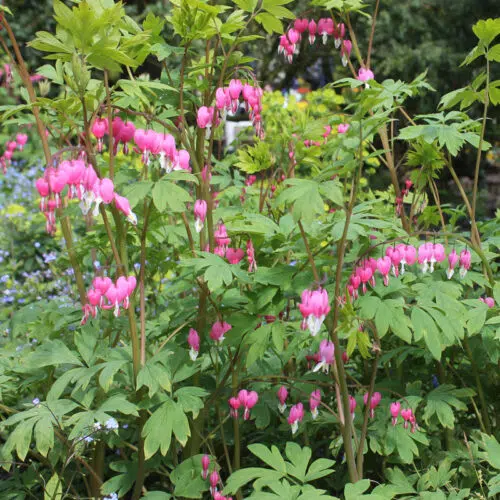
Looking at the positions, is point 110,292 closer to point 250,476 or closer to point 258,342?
point 258,342

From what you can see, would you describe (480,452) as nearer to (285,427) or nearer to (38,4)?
(285,427)

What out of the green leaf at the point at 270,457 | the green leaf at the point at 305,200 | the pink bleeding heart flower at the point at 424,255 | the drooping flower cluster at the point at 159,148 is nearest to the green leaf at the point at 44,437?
the green leaf at the point at 270,457

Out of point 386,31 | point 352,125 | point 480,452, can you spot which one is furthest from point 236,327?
point 386,31

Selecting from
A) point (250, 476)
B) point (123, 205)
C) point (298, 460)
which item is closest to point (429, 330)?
point (298, 460)

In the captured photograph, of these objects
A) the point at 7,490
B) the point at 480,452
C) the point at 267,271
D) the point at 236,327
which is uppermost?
the point at 267,271

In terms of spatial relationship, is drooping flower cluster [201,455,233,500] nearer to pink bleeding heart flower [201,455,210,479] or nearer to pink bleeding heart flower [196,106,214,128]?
pink bleeding heart flower [201,455,210,479]

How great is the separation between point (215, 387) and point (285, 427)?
1.14ft

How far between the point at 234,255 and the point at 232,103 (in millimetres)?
551

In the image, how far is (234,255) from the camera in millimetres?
2629

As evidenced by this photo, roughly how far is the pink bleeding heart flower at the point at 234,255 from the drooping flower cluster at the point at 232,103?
429mm

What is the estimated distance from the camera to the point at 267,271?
254cm

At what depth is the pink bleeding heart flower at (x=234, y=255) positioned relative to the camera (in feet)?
8.62

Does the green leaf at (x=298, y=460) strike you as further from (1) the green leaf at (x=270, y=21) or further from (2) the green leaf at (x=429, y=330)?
(1) the green leaf at (x=270, y=21)

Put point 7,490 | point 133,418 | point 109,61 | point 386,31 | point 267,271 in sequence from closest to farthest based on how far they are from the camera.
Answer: point 109,61, point 267,271, point 133,418, point 7,490, point 386,31
